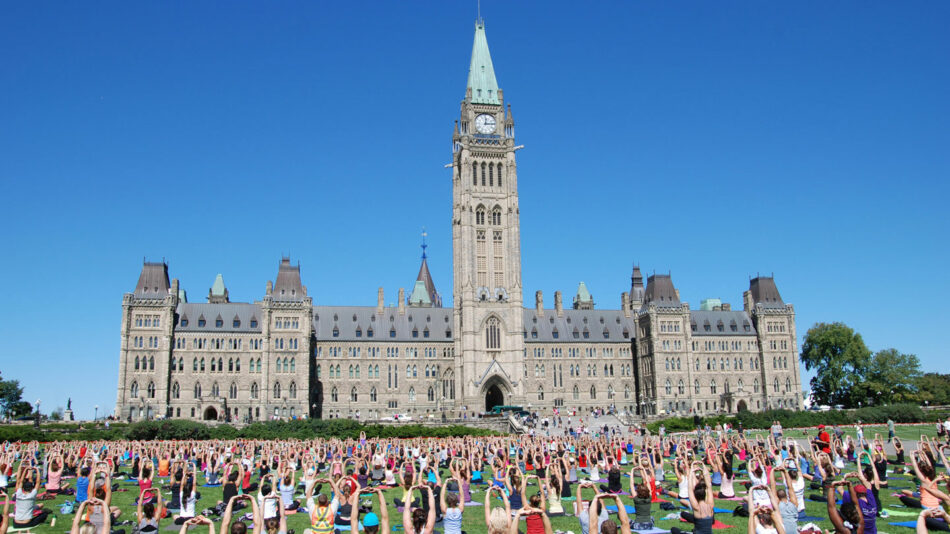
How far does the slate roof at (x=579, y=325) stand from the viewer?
108 metres

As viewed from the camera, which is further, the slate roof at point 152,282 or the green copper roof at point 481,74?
the green copper roof at point 481,74

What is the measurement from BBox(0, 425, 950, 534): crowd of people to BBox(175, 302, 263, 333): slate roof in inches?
2043

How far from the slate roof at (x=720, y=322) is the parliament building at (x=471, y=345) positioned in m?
0.19

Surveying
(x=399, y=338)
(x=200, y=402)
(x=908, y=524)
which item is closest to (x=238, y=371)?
(x=200, y=402)

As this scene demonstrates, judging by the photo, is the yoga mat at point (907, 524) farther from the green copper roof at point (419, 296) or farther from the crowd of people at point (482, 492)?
the green copper roof at point (419, 296)

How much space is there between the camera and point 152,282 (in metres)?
95.1

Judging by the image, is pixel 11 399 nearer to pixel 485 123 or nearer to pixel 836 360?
pixel 485 123

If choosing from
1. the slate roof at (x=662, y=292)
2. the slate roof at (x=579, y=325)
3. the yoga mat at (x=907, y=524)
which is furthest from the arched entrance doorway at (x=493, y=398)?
the yoga mat at (x=907, y=524)

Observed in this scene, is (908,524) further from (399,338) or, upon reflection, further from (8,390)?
(8,390)

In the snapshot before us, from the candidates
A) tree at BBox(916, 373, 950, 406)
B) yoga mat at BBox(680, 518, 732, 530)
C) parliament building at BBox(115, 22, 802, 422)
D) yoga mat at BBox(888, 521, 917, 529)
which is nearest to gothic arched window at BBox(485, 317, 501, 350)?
parliament building at BBox(115, 22, 802, 422)

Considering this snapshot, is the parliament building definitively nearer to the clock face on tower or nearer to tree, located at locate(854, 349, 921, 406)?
the clock face on tower

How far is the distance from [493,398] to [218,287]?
131ft

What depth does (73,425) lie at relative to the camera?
247 feet

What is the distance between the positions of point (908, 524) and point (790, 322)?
94.1m
